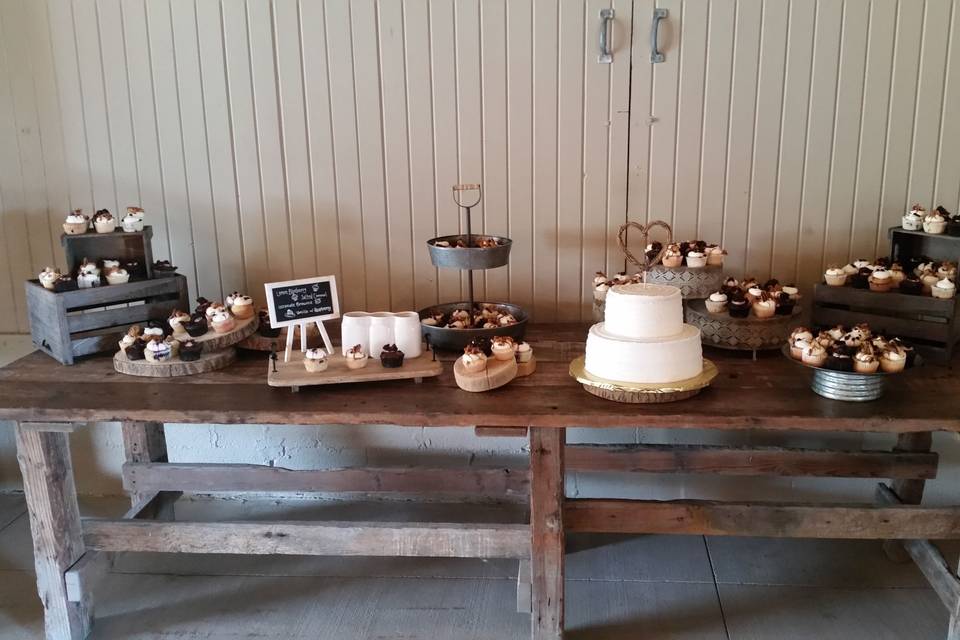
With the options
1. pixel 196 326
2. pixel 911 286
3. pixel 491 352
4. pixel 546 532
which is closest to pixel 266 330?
pixel 196 326

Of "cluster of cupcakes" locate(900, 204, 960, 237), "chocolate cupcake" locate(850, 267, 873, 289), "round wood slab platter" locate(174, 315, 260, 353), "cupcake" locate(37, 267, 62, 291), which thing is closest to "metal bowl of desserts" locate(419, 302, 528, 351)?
"round wood slab platter" locate(174, 315, 260, 353)

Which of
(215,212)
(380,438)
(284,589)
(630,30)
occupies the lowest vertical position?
(284,589)

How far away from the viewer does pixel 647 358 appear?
6.80 ft

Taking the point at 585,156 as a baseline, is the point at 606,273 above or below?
below

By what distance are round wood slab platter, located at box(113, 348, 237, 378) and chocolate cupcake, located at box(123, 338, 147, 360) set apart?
0.6 inches

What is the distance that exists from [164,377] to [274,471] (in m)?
0.56

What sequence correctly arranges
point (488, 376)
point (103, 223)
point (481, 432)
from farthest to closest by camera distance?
point (103, 223) < point (488, 376) < point (481, 432)

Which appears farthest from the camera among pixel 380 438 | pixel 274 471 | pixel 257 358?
pixel 380 438

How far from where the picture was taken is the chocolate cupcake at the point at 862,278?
2.47 m

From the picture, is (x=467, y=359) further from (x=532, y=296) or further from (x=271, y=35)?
(x=271, y=35)

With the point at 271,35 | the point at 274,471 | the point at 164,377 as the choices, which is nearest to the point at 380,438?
the point at 274,471

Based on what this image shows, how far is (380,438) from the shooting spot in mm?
3105

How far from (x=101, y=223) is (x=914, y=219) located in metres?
2.46

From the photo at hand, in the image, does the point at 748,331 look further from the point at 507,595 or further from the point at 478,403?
the point at 507,595
